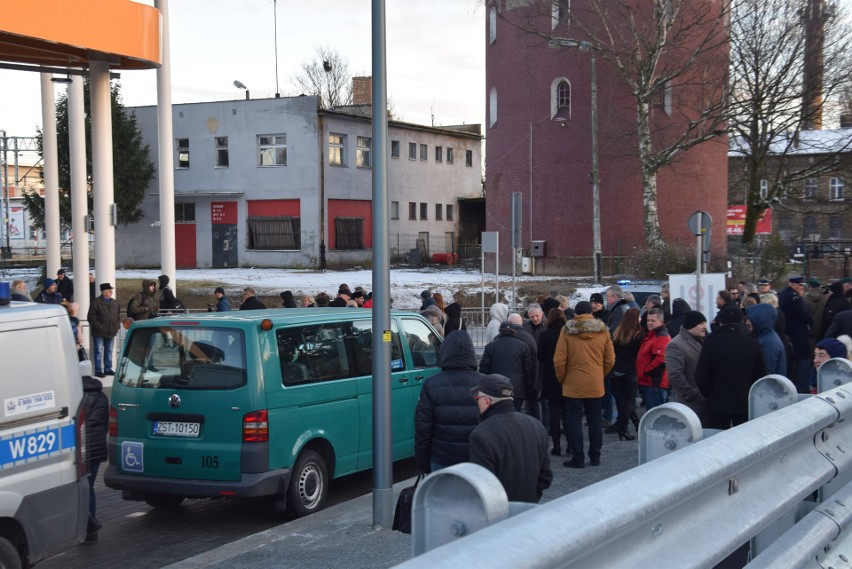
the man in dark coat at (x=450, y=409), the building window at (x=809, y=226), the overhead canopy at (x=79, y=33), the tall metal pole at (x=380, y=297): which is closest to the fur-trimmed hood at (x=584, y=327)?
the tall metal pole at (x=380, y=297)

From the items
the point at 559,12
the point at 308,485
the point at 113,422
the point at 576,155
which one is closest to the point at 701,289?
the point at 308,485

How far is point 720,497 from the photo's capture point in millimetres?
2902

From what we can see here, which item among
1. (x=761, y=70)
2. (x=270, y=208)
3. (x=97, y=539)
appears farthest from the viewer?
(x=270, y=208)

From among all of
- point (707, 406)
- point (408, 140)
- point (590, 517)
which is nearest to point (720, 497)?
point (590, 517)

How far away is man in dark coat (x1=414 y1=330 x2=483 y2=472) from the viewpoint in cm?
682

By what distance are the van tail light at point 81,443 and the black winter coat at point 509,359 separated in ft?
15.5

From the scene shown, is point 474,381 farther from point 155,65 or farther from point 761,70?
point 761,70

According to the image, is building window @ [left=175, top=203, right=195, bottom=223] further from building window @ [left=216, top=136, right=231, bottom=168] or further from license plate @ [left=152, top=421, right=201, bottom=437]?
license plate @ [left=152, top=421, right=201, bottom=437]

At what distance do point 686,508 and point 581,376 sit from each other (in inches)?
298

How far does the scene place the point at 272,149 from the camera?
4675 cm

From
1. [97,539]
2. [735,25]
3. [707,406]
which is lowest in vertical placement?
[97,539]

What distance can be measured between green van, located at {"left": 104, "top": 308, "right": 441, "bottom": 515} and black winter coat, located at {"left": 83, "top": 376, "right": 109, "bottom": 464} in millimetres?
564

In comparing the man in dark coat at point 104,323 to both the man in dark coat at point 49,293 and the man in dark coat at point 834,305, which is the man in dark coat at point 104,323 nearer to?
the man in dark coat at point 49,293

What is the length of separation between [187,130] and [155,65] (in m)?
32.6
